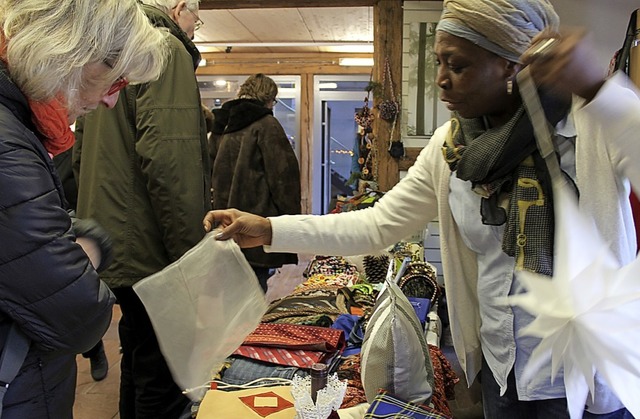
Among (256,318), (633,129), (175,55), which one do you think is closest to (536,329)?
(633,129)

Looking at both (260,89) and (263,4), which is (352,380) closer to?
(260,89)

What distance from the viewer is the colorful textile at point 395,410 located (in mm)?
1292

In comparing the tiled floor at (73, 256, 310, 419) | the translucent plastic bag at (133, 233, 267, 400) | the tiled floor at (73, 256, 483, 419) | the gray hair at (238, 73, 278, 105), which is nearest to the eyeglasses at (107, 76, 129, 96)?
the translucent plastic bag at (133, 233, 267, 400)

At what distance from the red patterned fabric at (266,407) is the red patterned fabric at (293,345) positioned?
297 mm

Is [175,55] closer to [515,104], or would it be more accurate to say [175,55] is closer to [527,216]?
[515,104]

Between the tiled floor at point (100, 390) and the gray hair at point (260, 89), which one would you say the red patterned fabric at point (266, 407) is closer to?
the tiled floor at point (100, 390)

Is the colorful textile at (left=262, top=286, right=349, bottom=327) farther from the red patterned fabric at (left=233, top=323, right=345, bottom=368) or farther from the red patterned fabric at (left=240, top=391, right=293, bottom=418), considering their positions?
the red patterned fabric at (left=240, top=391, right=293, bottom=418)

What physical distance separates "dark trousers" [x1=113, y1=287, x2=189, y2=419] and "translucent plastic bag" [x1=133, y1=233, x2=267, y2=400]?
0.62 metres

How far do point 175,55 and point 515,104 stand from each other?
122 centimetres

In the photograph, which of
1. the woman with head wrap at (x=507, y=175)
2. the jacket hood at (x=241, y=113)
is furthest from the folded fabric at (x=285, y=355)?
the jacket hood at (x=241, y=113)

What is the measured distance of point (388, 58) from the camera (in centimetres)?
432

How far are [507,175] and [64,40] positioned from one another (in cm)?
90

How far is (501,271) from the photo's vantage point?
114cm

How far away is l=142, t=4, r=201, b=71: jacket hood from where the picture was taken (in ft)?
6.11
